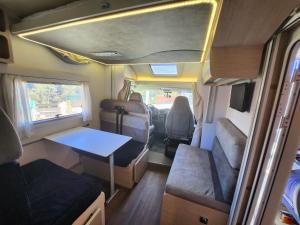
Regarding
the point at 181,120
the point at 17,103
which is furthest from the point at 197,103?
the point at 17,103

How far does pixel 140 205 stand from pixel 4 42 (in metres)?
2.38

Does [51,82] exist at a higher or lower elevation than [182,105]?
higher

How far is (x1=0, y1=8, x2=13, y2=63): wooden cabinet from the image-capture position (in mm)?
1264

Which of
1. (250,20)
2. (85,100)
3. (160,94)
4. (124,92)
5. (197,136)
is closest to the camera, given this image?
(250,20)

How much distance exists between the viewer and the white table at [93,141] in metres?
1.54

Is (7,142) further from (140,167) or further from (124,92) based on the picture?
(124,92)

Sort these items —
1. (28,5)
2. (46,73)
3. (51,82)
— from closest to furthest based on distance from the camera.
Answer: (28,5) < (46,73) < (51,82)

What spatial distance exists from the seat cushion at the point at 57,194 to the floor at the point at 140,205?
613 mm

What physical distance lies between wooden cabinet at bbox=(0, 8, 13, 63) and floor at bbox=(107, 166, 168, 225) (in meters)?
2.02

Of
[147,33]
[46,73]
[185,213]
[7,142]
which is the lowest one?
[185,213]

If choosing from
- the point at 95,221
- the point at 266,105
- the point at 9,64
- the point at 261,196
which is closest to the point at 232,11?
the point at 266,105

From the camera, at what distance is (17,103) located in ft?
4.85

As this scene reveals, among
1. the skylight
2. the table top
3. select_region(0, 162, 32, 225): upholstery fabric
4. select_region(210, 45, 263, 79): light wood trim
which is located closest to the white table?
the table top

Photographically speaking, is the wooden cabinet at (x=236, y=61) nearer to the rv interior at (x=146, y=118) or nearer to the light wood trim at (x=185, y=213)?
the rv interior at (x=146, y=118)
